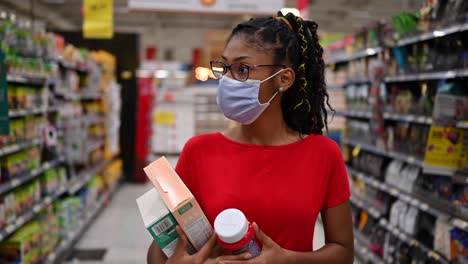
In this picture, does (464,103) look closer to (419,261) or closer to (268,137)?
A: (419,261)

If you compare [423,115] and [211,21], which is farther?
[211,21]

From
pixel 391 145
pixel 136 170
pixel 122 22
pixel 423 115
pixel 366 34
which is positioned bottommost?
pixel 136 170

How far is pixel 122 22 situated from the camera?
23.8m

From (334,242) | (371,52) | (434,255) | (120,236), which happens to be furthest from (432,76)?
(120,236)

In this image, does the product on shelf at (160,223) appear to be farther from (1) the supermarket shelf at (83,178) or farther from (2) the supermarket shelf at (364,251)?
(1) the supermarket shelf at (83,178)

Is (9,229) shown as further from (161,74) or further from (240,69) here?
(161,74)

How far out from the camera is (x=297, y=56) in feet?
5.35

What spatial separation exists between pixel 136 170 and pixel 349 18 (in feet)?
48.1

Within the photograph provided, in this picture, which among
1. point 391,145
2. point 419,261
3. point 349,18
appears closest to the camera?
point 419,261

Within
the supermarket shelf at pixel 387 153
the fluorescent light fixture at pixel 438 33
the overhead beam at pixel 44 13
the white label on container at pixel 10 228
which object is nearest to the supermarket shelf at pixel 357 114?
the supermarket shelf at pixel 387 153

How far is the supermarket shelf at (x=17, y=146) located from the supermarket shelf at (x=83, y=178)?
1.33m

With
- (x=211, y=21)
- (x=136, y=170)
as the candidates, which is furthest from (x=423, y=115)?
(x=211, y=21)

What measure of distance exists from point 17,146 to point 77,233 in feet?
7.23

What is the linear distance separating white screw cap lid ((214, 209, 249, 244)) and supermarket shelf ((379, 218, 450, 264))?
2738 mm
